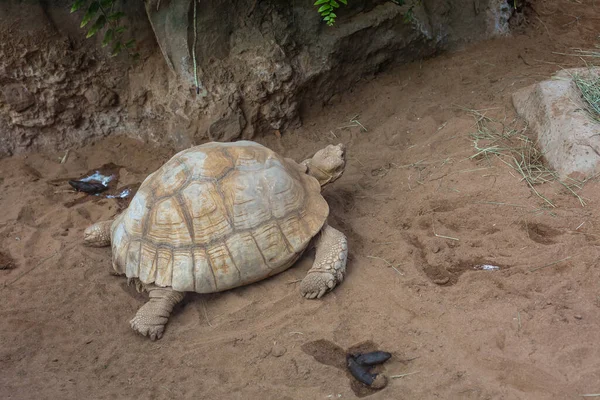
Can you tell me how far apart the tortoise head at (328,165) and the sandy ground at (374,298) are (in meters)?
0.29

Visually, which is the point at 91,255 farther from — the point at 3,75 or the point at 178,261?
the point at 3,75

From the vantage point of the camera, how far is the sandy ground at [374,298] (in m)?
3.12

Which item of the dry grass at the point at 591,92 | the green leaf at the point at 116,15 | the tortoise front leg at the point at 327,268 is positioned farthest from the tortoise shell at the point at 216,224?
the dry grass at the point at 591,92

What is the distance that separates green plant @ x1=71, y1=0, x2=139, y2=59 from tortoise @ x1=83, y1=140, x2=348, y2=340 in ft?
5.68

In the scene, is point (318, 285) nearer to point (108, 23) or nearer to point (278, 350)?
point (278, 350)

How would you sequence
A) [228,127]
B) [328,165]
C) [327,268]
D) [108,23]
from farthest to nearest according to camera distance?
[228,127] < [108,23] < [328,165] < [327,268]

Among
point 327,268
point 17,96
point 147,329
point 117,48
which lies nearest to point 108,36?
point 117,48

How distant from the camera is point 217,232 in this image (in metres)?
3.87

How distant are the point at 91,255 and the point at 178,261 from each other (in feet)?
3.42

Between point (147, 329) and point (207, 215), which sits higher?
point (207, 215)

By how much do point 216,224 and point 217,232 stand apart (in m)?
0.06

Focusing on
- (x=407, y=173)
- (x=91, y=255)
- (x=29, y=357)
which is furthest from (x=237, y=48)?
(x=29, y=357)

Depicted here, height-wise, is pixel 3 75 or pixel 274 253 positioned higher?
pixel 3 75

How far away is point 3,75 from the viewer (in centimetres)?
539
